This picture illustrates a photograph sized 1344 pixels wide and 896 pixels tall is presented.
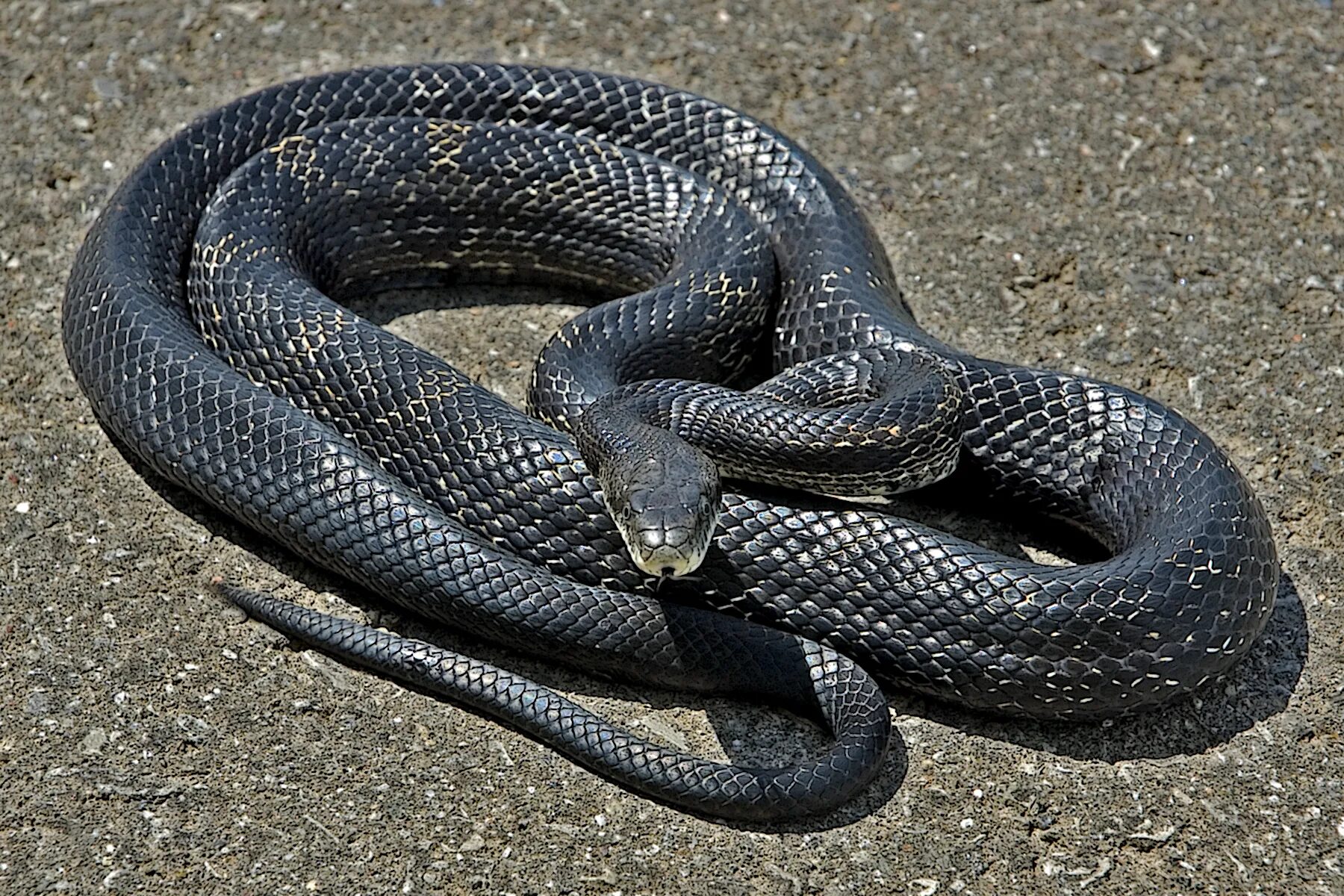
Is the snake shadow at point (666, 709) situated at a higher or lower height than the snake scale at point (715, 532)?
lower

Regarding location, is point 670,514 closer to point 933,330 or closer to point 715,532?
point 715,532

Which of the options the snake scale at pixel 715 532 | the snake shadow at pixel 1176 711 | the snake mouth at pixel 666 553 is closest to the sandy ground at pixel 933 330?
the snake shadow at pixel 1176 711

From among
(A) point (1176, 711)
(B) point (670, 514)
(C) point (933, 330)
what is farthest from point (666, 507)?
(C) point (933, 330)

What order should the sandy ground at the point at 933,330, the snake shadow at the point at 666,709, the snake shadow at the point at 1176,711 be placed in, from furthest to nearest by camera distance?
the snake shadow at the point at 1176,711 < the snake shadow at the point at 666,709 < the sandy ground at the point at 933,330

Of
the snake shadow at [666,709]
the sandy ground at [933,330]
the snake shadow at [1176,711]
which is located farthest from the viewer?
the snake shadow at [1176,711]

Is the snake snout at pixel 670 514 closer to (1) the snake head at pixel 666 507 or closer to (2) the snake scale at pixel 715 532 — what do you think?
(1) the snake head at pixel 666 507

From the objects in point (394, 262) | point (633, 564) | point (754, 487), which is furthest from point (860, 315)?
point (394, 262)

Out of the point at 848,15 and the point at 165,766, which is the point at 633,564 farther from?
the point at 848,15

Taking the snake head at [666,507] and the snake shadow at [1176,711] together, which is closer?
the snake head at [666,507]
